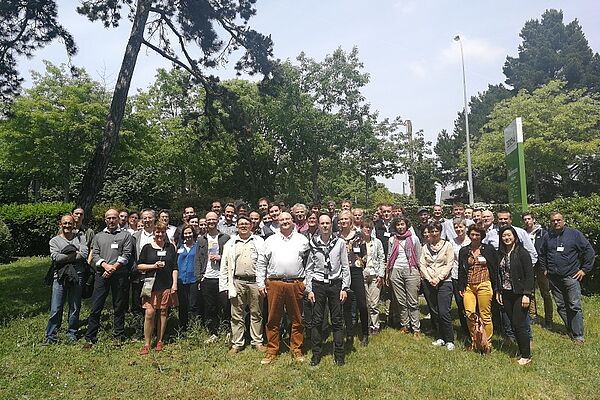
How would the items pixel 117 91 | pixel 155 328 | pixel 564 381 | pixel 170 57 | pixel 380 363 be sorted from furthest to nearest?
pixel 170 57
pixel 117 91
pixel 155 328
pixel 380 363
pixel 564 381

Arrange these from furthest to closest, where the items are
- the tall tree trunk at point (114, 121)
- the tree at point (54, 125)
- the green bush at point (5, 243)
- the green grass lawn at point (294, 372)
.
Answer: the tree at point (54, 125), the green bush at point (5, 243), the tall tree trunk at point (114, 121), the green grass lawn at point (294, 372)

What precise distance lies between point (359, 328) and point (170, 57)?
846 centimetres

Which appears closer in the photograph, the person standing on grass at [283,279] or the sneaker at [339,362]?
the sneaker at [339,362]

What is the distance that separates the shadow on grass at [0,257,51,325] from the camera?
7.83 meters

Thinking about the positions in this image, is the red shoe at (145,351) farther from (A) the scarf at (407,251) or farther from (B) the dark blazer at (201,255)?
(A) the scarf at (407,251)

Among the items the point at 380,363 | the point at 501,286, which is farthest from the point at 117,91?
the point at 501,286

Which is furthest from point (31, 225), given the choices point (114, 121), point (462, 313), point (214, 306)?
point (462, 313)

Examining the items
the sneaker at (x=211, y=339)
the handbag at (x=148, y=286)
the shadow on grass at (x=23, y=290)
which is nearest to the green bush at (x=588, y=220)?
the sneaker at (x=211, y=339)

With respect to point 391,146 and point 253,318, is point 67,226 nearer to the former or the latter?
point 253,318

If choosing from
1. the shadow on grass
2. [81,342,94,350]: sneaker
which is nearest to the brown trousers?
[81,342,94,350]: sneaker

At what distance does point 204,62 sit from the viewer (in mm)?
11492

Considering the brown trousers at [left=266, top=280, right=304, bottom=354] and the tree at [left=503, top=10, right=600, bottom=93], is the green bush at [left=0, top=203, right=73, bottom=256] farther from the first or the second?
the tree at [left=503, top=10, right=600, bottom=93]

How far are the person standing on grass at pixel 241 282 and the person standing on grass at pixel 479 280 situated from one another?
9.21 ft

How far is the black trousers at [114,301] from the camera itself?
6031 millimetres
